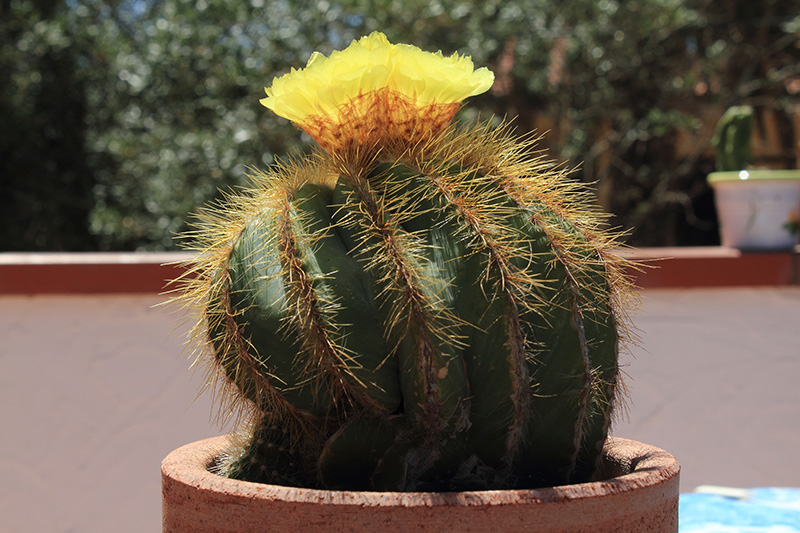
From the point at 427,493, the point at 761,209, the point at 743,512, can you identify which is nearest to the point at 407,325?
the point at 427,493

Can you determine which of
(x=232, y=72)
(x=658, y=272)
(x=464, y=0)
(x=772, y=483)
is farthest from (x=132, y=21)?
(x=772, y=483)

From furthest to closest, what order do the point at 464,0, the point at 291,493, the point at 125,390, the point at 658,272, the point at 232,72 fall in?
the point at 464,0
the point at 232,72
the point at 658,272
the point at 125,390
the point at 291,493

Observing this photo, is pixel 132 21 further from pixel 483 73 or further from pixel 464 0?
pixel 483 73

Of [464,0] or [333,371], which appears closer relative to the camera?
[333,371]

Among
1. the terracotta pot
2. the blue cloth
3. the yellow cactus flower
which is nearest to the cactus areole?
the yellow cactus flower

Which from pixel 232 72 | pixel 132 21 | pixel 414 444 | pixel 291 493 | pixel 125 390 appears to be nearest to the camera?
pixel 291 493

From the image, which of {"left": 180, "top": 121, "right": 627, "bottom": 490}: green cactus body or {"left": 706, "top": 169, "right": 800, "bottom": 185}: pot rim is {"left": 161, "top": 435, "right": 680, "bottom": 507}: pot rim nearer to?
{"left": 180, "top": 121, "right": 627, "bottom": 490}: green cactus body
